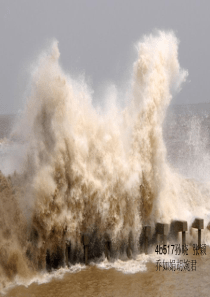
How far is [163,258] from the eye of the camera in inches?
494

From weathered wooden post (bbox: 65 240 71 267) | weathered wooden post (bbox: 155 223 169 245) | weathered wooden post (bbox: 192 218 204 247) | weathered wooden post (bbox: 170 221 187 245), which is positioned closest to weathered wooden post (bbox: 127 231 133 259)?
weathered wooden post (bbox: 155 223 169 245)

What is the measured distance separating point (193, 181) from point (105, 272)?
790 centimetres

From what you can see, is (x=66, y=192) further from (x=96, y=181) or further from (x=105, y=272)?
(x=105, y=272)

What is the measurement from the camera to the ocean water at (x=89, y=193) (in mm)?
10828

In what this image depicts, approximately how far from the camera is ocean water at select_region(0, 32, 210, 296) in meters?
10.8

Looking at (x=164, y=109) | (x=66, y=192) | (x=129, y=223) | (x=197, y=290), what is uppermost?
(x=164, y=109)

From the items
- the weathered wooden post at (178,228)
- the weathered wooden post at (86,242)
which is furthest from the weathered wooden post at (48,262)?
the weathered wooden post at (178,228)

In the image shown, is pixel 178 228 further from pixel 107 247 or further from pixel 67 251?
pixel 67 251

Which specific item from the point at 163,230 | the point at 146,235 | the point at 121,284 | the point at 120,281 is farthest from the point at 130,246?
the point at 121,284

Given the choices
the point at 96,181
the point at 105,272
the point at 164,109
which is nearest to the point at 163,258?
the point at 105,272

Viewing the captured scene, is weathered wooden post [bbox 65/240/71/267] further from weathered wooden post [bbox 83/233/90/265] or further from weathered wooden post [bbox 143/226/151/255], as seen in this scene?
weathered wooden post [bbox 143/226/151/255]

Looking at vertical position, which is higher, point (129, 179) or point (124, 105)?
point (124, 105)

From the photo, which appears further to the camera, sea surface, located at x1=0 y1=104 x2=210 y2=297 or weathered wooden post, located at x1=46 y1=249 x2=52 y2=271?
weathered wooden post, located at x1=46 y1=249 x2=52 y2=271

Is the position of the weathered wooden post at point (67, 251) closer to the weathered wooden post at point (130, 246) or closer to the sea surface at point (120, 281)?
the sea surface at point (120, 281)
